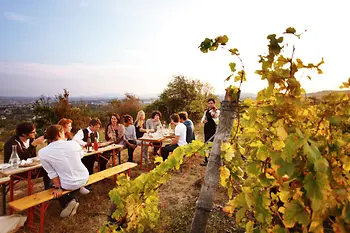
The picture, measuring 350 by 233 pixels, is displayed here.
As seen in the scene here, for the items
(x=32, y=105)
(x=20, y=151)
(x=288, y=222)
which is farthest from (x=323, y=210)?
(x=32, y=105)

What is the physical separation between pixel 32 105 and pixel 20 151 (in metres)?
9.42

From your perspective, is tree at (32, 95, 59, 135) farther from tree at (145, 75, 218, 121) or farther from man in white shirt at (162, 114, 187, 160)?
man in white shirt at (162, 114, 187, 160)

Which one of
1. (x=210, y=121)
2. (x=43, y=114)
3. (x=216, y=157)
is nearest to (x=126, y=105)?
(x=43, y=114)

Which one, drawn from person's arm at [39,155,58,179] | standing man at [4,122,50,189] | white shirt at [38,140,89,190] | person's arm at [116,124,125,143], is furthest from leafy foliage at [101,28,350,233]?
person's arm at [116,124,125,143]

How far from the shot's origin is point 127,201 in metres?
1.95

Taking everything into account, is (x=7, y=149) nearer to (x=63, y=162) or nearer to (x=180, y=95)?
(x=63, y=162)

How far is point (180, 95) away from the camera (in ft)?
58.4

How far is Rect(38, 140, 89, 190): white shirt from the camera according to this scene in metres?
3.39

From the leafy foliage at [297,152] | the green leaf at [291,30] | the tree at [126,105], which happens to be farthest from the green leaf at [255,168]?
the tree at [126,105]

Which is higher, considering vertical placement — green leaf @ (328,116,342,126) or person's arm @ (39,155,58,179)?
green leaf @ (328,116,342,126)

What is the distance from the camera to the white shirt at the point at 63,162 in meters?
3.39

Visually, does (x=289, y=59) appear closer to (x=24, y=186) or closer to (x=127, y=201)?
(x=127, y=201)

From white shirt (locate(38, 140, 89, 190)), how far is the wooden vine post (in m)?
2.38

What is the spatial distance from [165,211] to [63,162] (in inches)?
66.5
